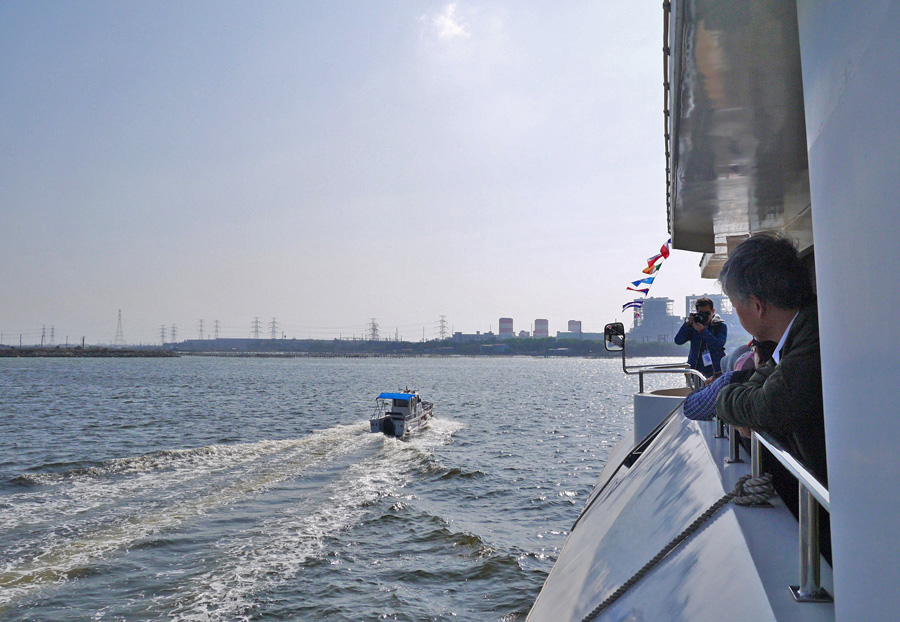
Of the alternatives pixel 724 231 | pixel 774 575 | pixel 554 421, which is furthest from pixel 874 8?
pixel 554 421

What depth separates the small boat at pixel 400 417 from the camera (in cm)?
2386

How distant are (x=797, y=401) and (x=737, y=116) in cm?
181

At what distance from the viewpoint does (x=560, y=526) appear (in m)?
11.9

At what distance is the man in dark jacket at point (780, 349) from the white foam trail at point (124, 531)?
9449 millimetres

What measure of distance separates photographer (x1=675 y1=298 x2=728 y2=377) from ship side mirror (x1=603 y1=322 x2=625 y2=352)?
2.30ft

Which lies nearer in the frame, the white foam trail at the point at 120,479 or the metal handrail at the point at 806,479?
the metal handrail at the point at 806,479

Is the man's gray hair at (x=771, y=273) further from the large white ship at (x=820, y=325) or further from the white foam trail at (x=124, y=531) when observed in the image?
the white foam trail at (x=124, y=531)

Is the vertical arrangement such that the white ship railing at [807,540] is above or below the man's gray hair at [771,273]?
below

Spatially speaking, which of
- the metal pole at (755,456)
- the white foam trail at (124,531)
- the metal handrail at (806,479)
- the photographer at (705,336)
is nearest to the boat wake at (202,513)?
the white foam trail at (124,531)

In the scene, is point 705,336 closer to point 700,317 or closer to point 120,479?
point 700,317

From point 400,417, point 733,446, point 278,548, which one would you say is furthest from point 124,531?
point 400,417

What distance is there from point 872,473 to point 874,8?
80 centimetres

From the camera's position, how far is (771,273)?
230 centimetres

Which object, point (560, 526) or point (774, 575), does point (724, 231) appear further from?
point (560, 526)
